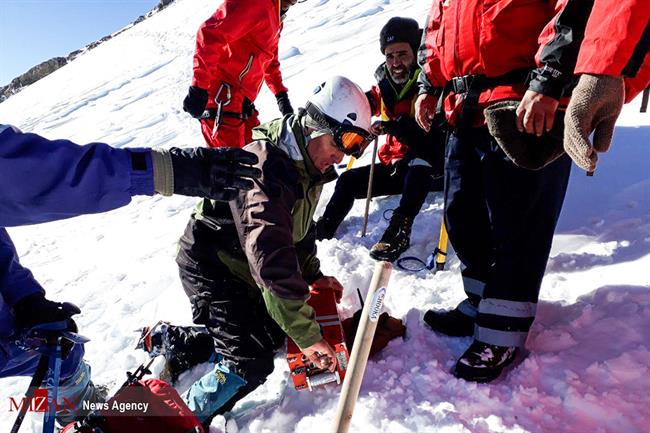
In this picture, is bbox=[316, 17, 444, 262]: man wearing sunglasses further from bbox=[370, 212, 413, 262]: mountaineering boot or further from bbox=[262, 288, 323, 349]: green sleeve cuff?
bbox=[262, 288, 323, 349]: green sleeve cuff

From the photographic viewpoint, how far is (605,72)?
1.45 metres

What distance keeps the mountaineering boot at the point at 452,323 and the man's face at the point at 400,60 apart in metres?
2.36

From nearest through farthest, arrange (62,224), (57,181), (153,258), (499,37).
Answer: (57,181) < (499,37) < (153,258) < (62,224)

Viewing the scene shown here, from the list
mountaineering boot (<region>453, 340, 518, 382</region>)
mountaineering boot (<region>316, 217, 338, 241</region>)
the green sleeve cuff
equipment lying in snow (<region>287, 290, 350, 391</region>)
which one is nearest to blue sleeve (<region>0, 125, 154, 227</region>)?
the green sleeve cuff

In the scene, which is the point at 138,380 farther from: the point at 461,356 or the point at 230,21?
the point at 230,21

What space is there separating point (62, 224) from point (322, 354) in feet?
21.7

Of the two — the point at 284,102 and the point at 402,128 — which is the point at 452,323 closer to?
the point at 402,128

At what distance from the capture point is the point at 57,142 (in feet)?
5.36

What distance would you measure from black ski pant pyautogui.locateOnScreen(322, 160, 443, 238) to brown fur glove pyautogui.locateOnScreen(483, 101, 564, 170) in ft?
5.51

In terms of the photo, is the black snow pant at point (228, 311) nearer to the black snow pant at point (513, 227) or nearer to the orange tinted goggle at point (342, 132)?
the orange tinted goggle at point (342, 132)

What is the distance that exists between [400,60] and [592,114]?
279cm

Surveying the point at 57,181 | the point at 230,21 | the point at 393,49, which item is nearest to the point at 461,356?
the point at 57,181

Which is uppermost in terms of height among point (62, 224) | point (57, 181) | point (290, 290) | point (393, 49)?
point (57, 181)

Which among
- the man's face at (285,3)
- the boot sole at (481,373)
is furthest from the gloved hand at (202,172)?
the man's face at (285,3)
